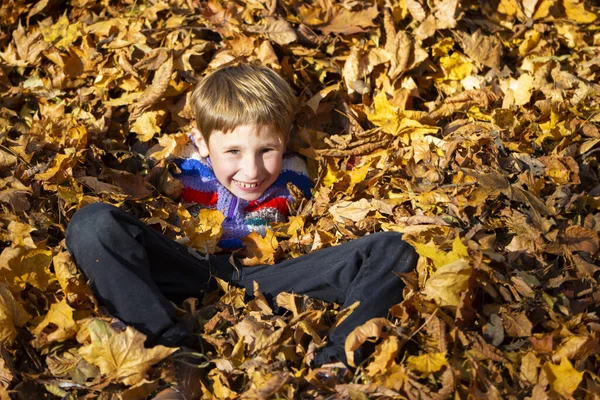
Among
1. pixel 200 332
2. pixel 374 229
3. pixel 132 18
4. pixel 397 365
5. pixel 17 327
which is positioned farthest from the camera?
pixel 132 18

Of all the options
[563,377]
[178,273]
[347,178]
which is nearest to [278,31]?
[347,178]

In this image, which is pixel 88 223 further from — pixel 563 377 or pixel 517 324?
pixel 563 377

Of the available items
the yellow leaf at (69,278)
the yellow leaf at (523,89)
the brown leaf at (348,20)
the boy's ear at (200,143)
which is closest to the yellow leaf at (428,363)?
the yellow leaf at (69,278)

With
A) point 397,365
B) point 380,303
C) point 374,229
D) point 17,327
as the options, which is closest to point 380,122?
point 374,229

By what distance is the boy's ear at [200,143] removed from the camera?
10.5 ft

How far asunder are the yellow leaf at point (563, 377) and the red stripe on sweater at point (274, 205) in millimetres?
1444

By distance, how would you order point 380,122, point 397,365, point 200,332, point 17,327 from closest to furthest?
point 397,365 < point 17,327 < point 200,332 < point 380,122

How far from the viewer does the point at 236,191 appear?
10.2 feet

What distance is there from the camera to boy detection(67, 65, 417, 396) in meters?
2.31

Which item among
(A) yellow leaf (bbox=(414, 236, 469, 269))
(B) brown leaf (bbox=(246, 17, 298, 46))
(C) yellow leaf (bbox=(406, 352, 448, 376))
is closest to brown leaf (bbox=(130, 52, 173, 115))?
(B) brown leaf (bbox=(246, 17, 298, 46))

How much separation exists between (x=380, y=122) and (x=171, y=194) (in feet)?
3.45

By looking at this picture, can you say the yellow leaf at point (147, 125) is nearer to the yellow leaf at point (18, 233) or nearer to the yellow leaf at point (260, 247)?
the yellow leaf at point (260, 247)

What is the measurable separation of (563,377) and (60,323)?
1571 mm

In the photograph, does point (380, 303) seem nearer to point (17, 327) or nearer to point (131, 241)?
point (131, 241)
